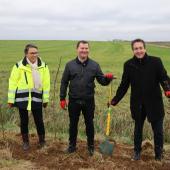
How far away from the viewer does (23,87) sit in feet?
25.5

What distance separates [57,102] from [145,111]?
6338 mm

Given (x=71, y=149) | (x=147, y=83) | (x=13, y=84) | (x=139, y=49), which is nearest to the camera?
(x=139, y=49)

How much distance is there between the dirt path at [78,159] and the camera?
7234 mm

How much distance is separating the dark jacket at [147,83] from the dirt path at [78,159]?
0.84 m

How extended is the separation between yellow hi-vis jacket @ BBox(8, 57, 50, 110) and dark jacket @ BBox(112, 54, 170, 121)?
1.75m

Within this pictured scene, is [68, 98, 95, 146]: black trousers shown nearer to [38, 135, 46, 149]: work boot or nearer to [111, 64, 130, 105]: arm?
[111, 64, 130, 105]: arm

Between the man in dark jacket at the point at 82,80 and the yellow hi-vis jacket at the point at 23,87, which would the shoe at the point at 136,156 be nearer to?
the man in dark jacket at the point at 82,80

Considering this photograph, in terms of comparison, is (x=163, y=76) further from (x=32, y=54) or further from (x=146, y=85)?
(x=32, y=54)

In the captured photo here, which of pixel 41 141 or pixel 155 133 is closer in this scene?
pixel 155 133

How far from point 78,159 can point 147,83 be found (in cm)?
186

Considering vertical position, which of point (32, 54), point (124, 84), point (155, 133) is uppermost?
point (32, 54)

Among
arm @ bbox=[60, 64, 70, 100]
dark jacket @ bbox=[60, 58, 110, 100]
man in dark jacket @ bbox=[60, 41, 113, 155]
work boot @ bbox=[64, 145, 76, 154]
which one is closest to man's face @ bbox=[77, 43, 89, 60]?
man in dark jacket @ bbox=[60, 41, 113, 155]

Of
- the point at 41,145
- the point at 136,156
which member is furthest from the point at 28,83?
the point at 136,156

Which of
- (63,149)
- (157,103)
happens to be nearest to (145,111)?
(157,103)
